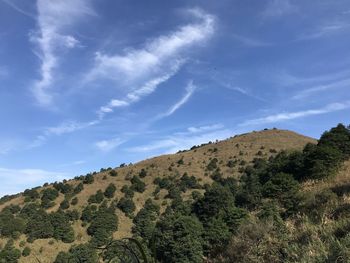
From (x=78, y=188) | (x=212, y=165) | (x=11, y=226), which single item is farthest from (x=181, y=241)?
(x=212, y=165)

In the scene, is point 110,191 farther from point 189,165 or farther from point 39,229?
point 189,165

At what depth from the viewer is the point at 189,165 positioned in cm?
10881

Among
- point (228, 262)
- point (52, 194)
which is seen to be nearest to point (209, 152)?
point (52, 194)

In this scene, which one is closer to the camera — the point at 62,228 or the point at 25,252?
the point at 25,252

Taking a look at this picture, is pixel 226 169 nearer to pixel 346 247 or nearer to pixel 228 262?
pixel 228 262

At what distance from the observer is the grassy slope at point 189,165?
271 ft

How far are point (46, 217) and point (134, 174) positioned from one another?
94.2ft

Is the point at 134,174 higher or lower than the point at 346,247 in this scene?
higher

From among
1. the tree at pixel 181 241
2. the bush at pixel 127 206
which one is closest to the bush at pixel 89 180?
the bush at pixel 127 206

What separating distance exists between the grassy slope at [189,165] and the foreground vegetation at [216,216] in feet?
4.05

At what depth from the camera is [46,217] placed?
81.8m

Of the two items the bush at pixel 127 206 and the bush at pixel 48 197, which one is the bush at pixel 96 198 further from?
the bush at pixel 48 197

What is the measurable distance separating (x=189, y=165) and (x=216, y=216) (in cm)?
6422

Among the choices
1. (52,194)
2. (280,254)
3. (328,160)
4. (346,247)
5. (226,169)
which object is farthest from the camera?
(226,169)
